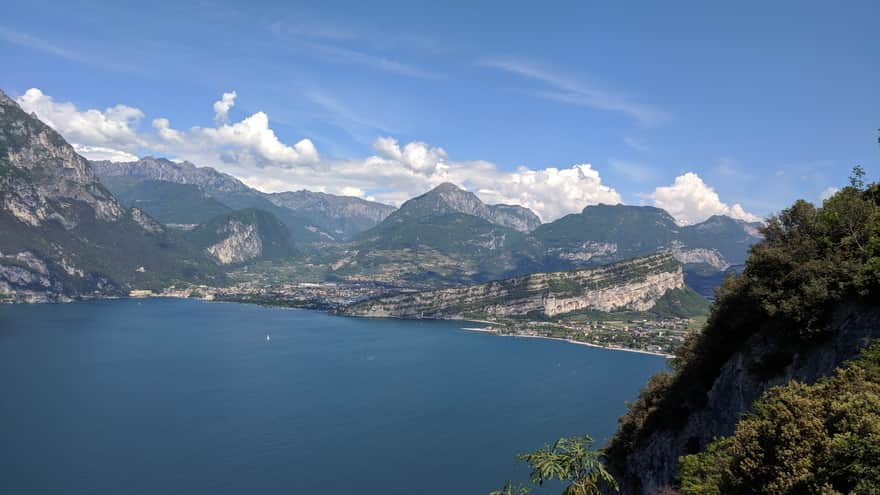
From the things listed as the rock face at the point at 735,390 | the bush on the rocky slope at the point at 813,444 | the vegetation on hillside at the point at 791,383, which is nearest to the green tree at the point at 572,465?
the vegetation on hillside at the point at 791,383

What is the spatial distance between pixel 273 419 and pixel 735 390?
3843 inches

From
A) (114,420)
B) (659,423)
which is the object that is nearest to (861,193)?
(659,423)

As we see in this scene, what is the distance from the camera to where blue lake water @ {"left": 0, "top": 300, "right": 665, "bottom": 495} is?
282ft

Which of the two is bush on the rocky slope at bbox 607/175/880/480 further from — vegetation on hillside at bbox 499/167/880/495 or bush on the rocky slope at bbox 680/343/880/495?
bush on the rocky slope at bbox 680/343/880/495

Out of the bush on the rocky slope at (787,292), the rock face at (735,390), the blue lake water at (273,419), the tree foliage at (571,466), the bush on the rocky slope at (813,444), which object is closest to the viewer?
the tree foliage at (571,466)

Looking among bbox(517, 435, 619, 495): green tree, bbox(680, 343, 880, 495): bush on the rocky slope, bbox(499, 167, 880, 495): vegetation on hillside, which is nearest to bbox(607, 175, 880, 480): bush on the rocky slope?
bbox(499, 167, 880, 495): vegetation on hillside

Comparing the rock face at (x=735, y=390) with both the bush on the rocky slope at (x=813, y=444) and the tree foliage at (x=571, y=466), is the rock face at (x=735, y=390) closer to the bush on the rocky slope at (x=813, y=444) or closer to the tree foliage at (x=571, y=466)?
the bush on the rocky slope at (x=813, y=444)

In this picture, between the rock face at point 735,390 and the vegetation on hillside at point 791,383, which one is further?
the rock face at point 735,390

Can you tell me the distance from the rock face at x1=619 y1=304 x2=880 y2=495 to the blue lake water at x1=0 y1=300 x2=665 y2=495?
128ft

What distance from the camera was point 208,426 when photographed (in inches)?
4333

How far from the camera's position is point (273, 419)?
11594 cm

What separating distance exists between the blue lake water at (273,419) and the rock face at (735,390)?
39017 millimetres

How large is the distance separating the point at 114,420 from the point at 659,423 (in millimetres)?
106741

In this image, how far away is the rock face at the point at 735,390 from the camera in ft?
109
